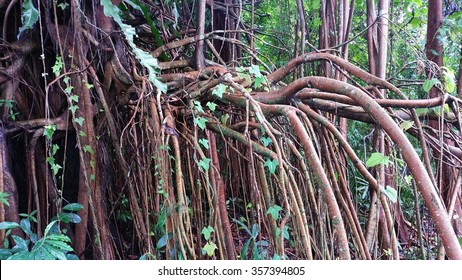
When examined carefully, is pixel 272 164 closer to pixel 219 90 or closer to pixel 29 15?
pixel 219 90

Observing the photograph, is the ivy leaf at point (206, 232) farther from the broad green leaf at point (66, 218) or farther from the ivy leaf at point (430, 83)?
the ivy leaf at point (430, 83)

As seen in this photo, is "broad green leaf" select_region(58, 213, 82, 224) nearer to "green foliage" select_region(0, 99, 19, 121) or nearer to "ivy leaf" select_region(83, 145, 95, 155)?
"ivy leaf" select_region(83, 145, 95, 155)

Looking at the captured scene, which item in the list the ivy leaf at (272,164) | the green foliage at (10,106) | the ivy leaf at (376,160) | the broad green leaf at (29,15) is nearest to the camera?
the ivy leaf at (376,160)

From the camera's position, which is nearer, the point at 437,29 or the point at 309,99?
the point at 309,99

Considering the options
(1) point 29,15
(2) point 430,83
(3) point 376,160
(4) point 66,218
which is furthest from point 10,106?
(2) point 430,83

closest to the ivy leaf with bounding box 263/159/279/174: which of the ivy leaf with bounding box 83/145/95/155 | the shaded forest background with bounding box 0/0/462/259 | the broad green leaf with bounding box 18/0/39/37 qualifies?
the shaded forest background with bounding box 0/0/462/259

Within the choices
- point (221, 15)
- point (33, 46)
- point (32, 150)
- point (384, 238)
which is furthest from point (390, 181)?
point (33, 46)

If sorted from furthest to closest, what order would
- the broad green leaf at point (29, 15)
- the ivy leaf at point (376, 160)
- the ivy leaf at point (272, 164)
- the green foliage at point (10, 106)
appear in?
the green foliage at point (10, 106)
the broad green leaf at point (29, 15)
the ivy leaf at point (272, 164)
the ivy leaf at point (376, 160)

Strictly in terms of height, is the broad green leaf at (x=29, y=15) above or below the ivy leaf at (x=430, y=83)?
above

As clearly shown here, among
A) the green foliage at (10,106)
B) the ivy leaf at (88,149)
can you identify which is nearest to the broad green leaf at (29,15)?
the green foliage at (10,106)
